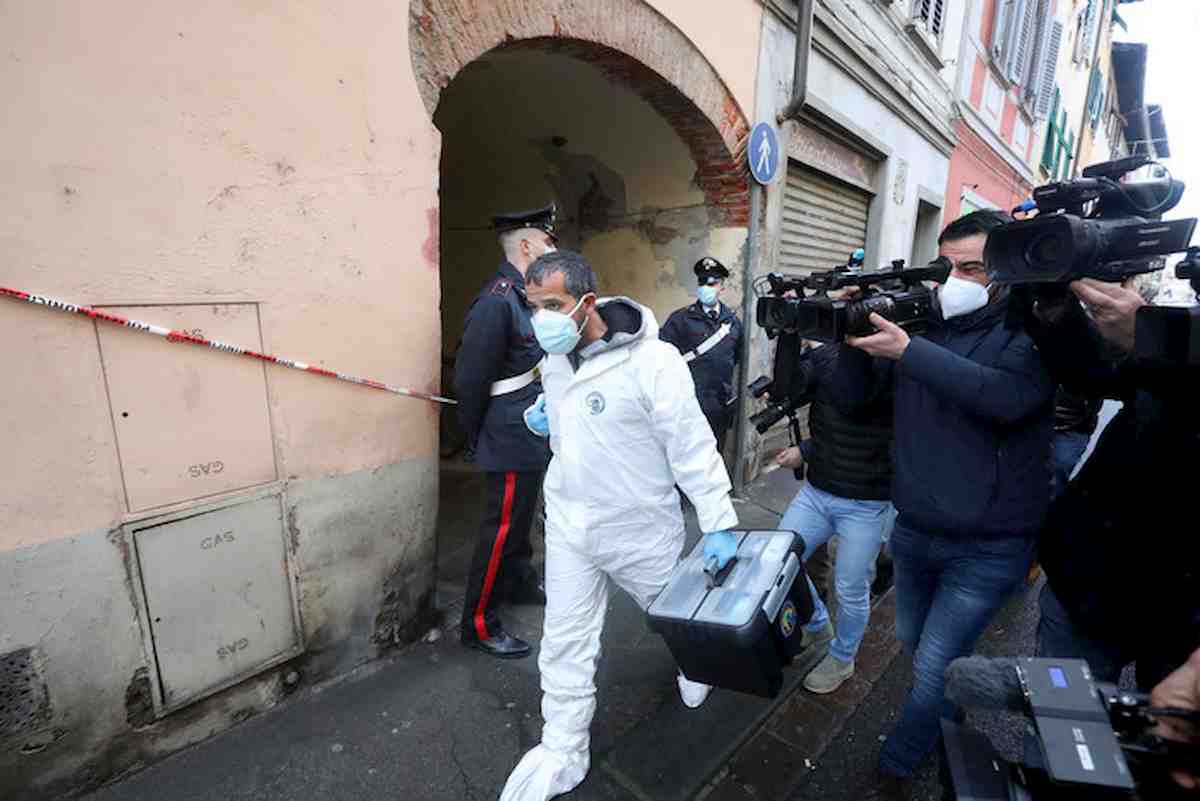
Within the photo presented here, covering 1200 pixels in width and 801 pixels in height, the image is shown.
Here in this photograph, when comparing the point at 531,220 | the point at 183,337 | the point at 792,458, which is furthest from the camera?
the point at 531,220

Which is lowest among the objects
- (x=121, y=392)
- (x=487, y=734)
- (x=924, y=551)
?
(x=487, y=734)

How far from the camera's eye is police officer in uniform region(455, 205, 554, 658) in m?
2.52

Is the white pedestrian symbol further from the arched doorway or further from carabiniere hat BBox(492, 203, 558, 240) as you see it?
carabiniere hat BBox(492, 203, 558, 240)

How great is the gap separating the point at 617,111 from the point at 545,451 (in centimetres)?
301

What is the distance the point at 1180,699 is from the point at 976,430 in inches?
34.1

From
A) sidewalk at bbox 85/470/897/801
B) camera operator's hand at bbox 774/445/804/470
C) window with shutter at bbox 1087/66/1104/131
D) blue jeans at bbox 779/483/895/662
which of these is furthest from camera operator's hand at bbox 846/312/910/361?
window with shutter at bbox 1087/66/1104/131

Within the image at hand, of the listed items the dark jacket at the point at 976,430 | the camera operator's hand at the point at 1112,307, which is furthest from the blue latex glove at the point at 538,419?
the camera operator's hand at the point at 1112,307

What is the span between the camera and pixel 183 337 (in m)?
1.84

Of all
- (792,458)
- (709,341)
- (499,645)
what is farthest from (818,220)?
(499,645)

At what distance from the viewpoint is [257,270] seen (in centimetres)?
199

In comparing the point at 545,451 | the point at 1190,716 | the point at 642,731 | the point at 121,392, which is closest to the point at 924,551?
the point at 1190,716

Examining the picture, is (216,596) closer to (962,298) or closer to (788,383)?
(788,383)

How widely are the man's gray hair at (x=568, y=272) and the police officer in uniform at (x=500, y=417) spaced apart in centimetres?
59

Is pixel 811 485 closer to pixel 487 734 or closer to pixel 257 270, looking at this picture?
pixel 487 734
